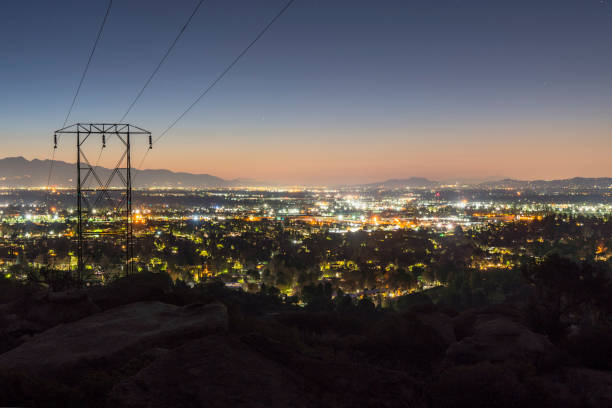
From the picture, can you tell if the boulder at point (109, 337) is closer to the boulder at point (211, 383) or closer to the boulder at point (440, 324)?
the boulder at point (211, 383)

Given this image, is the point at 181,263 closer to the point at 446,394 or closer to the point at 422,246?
the point at 422,246

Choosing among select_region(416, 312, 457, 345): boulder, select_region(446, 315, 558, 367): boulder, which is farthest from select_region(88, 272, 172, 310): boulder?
select_region(446, 315, 558, 367): boulder

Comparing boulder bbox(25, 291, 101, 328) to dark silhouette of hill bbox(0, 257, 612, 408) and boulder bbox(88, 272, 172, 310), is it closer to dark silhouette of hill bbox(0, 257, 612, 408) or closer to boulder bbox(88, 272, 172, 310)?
dark silhouette of hill bbox(0, 257, 612, 408)

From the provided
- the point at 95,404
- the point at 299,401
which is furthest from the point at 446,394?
the point at 95,404

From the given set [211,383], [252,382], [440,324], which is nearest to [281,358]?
[252,382]

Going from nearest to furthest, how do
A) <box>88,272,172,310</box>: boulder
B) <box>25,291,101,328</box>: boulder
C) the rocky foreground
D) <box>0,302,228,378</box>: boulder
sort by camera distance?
the rocky foreground → <box>0,302,228,378</box>: boulder → <box>25,291,101,328</box>: boulder → <box>88,272,172,310</box>: boulder

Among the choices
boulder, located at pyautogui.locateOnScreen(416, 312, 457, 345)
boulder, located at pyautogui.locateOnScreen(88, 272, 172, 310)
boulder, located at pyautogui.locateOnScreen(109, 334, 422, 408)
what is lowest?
boulder, located at pyautogui.locateOnScreen(416, 312, 457, 345)
